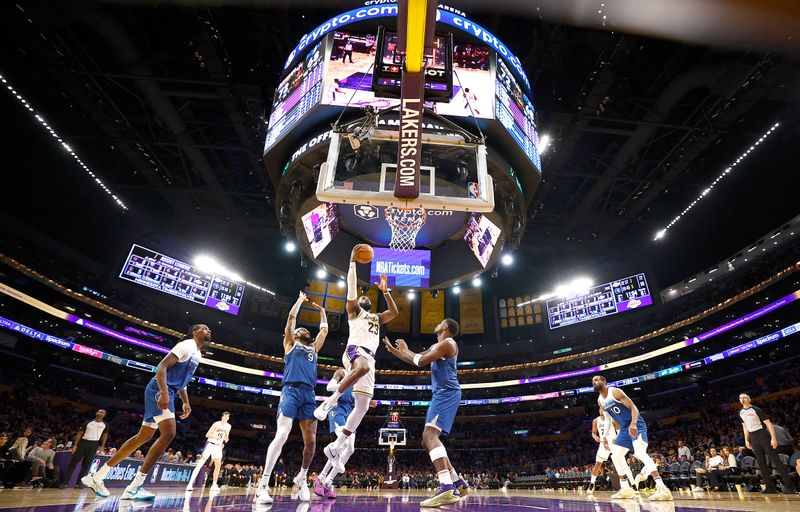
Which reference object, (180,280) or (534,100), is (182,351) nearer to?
(534,100)

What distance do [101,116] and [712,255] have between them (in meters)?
31.6

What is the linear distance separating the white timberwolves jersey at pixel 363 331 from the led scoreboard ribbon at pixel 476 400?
22642 millimetres

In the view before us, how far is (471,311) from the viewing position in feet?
114

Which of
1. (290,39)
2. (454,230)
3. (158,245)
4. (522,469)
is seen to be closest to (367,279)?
(454,230)

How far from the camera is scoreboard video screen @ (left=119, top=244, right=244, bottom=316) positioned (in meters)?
25.5

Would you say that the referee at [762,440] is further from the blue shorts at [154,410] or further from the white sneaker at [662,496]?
the blue shorts at [154,410]

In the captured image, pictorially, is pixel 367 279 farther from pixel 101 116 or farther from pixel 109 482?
pixel 101 116

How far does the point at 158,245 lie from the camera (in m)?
27.0

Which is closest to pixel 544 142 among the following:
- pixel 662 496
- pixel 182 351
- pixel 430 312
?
pixel 662 496

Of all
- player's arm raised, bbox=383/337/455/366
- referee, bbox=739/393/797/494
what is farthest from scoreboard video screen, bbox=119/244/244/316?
referee, bbox=739/393/797/494

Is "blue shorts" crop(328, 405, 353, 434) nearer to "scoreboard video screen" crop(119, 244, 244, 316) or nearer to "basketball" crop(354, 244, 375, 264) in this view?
"basketball" crop(354, 244, 375, 264)

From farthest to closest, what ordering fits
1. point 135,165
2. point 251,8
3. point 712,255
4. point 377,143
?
point 712,255, point 135,165, point 251,8, point 377,143

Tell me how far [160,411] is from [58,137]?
17216 millimetres

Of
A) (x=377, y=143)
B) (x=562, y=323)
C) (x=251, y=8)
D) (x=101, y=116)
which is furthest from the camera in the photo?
(x=562, y=323)
